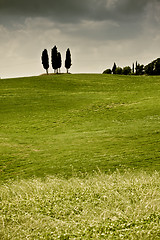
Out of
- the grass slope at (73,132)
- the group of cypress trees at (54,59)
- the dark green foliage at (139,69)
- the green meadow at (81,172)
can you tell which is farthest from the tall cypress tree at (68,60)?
the green meadow at (81,172)

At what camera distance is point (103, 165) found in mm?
14211

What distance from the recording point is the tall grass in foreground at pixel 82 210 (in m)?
7.11

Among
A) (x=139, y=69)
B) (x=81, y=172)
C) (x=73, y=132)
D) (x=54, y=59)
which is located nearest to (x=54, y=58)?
(x=54, y=59)

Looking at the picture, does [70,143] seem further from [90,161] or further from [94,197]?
[94,197]

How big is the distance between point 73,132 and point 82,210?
15.6 m

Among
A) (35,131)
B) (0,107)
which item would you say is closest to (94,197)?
(35,131)

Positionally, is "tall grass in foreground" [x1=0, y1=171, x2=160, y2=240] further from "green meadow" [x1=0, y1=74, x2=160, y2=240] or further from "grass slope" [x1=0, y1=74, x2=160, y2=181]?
"grass slope" [x1=0, y1=74, x2=160, y2=181]

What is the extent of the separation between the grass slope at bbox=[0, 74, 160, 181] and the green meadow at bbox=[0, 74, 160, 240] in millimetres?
66

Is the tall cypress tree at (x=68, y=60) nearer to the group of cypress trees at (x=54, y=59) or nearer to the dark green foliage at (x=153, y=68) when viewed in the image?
the group of cypress trees at (x=54, y=59)

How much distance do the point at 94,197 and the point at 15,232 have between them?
11.3 feet

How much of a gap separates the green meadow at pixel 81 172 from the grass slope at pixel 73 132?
0.07m

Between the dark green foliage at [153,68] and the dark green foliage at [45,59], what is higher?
the dark green foliage at [45,59]

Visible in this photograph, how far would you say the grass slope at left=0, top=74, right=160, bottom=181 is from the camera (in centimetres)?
1475

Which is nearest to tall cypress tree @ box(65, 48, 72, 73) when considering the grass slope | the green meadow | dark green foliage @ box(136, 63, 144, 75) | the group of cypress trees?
the group of cypress trees
